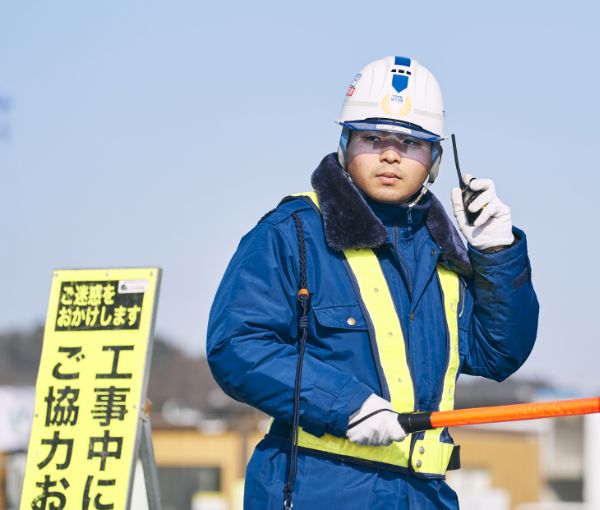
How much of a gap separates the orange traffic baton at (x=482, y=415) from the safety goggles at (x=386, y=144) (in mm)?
862

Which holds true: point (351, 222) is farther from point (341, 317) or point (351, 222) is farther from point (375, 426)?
point (375, 426)

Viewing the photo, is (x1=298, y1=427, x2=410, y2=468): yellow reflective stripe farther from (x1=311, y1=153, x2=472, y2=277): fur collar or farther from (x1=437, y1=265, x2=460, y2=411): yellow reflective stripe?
(x1=311, y1=153, x2=472, y2=277): fur collar

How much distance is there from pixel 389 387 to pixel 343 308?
0.28 m

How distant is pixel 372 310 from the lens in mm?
4547

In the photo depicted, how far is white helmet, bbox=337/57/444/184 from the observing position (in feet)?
15.6

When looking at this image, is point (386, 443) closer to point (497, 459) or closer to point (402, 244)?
point (402, 244)

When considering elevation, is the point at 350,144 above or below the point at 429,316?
above

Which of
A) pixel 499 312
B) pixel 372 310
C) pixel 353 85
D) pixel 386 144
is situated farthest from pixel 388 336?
pixel 353 85

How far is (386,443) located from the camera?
14.3 ft

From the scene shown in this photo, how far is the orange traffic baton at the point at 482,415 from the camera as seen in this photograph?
172 inches

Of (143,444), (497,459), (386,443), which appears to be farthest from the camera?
(497,459)

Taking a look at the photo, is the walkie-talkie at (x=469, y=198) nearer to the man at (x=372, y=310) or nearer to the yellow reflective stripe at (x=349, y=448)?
the man at (x=372, y=310)

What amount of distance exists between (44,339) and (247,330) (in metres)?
2.99

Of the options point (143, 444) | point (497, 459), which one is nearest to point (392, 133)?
point (143, 444)
